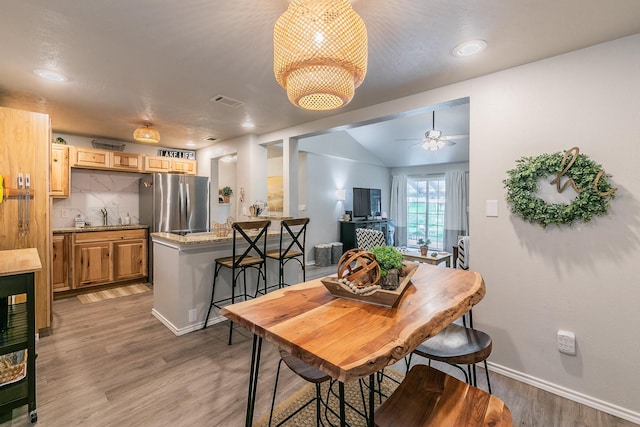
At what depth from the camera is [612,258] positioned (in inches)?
76.7

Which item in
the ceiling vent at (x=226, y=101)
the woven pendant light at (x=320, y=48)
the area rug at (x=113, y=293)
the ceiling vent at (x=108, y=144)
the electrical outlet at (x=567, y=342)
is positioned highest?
the ceiling vent at (x=226, y=101)

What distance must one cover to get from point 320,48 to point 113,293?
4.74 m

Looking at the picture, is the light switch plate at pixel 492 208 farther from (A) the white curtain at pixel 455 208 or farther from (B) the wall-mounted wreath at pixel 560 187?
(A) the white curtain at pixel 455 208

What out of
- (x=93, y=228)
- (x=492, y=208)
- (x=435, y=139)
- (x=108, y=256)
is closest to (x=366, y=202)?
(x=435, y=139)

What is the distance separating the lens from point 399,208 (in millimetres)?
8617

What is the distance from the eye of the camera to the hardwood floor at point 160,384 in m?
1.85

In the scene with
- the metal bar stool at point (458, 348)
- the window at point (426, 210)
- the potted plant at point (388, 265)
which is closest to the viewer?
the potted plant at point (388, 265)

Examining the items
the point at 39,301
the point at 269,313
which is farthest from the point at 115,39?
the point at 39,301

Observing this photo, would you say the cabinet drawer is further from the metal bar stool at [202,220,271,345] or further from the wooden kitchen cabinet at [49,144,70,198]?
the metal bar stool at [202,220,271,345]

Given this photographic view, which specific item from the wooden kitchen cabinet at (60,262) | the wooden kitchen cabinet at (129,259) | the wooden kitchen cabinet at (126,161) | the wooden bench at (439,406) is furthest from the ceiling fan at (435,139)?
the wooden kitchen cabinet at (60,262)

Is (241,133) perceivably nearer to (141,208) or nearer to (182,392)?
(141,208)

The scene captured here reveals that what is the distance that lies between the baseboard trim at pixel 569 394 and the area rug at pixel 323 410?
84cm

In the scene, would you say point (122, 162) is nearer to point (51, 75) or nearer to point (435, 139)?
point (51, 75)

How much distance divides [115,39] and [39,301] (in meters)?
2.64
